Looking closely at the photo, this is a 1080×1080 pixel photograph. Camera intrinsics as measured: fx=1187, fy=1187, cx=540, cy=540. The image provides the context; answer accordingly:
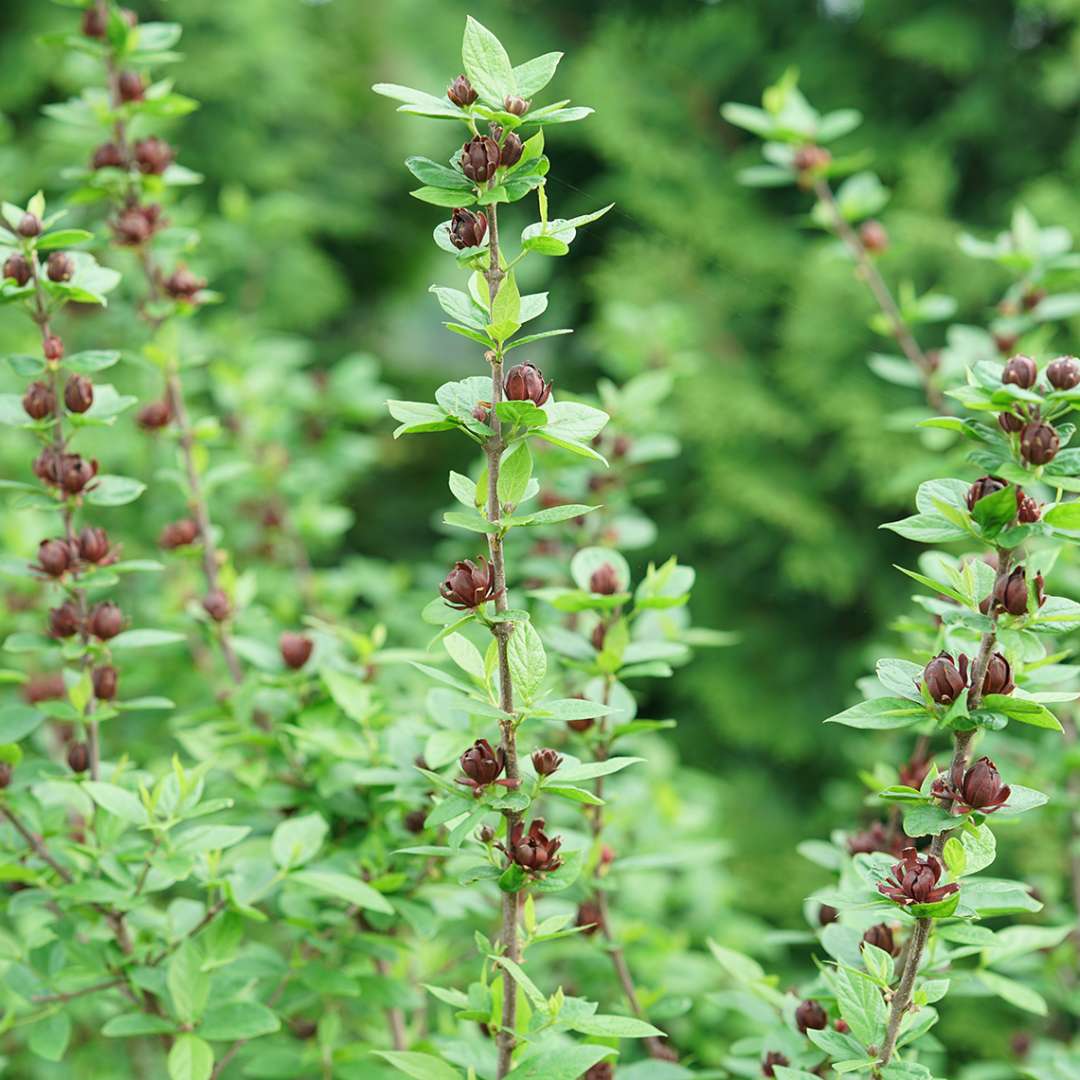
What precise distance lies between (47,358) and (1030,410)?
3.07ft

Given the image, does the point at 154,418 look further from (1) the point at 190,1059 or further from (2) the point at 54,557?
(1) the point at 190,1059

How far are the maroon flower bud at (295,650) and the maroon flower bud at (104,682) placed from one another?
0.21m

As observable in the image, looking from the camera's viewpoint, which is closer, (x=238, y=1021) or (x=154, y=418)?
(x=238, y=1021)

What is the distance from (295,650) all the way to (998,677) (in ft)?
2.81

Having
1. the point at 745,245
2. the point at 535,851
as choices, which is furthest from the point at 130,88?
the point at 745,245

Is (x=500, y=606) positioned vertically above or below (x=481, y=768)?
above

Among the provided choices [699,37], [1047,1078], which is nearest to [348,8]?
[699,37]

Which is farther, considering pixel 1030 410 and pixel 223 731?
pixel 223 731

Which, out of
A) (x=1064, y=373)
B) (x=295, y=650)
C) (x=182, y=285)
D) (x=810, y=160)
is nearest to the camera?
(x=1064, y=373)

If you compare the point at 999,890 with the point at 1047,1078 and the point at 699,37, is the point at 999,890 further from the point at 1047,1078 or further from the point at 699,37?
the point at 699,37

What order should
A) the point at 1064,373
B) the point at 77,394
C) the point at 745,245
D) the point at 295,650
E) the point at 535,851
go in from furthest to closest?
the point at 745,245 → the point at 295,650 → the point at 77,394 → the point at 535,851 → the point at 1064,373

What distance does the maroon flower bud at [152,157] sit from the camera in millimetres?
1538

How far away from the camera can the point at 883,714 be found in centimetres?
93

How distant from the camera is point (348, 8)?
526cm
